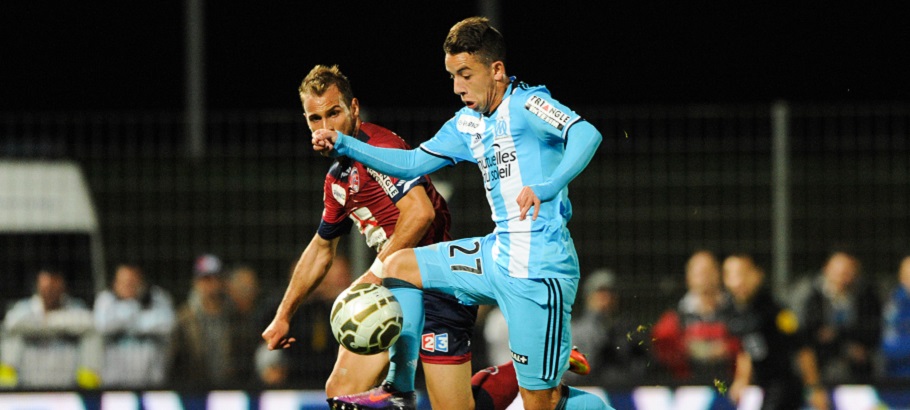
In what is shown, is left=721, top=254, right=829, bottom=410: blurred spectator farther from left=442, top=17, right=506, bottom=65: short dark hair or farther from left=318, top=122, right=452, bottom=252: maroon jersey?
left=442, top=17, right=506, bottom=65: short dark hair

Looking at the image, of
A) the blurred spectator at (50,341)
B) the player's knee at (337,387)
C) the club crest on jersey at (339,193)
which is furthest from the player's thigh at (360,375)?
the blurred spectator at (50,341)

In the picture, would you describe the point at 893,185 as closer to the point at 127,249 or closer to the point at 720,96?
the point at 127,249

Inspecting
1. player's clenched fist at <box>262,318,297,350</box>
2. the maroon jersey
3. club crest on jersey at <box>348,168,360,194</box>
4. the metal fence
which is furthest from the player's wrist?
the metal fence

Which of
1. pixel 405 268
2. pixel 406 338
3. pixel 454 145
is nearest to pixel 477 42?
pixel 454 145

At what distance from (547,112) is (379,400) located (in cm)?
146

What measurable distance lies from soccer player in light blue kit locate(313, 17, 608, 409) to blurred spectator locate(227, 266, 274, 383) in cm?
371

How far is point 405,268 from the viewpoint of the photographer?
5.54 m

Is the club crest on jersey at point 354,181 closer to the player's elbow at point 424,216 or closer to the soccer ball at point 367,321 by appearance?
the player's elbow at point 424,216

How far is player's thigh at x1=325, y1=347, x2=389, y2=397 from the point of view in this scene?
596cm

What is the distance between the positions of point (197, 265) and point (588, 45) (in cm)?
944

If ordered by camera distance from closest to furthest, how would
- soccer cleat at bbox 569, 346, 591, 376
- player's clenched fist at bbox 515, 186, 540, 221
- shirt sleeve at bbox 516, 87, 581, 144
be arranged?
player's clenched fist at bbox 515, 186, 540, 221 → shirt sleeve at bbox 516, 87, 581, 144 → soccer cleat at bbox 569, 346, 591, 376

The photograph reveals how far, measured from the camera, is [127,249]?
9391 mm

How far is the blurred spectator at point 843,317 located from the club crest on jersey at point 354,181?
13.9 feet

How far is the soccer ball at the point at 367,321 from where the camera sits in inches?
211
